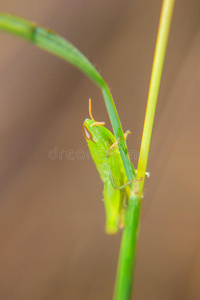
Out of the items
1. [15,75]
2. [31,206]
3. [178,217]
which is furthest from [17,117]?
[178,217]

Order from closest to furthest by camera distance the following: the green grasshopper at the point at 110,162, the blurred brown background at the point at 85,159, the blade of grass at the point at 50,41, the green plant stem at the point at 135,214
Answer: the blade of grass at the point at 50,41 → the green plant stem at the point at 135,214 → the green grasshopper at the point at 110,162 → the blurred brown background at the point at 85,159

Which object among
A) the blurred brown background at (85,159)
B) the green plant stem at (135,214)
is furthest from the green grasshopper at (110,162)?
the blurred brown background at (85,159)

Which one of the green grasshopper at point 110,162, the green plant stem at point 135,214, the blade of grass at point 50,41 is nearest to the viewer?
the blade of grass at point 50,41

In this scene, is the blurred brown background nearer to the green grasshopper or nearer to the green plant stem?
the green grasshopper

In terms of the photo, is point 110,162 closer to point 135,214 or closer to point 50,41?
point 135,214

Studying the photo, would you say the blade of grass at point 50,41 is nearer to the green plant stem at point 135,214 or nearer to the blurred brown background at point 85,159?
the green plant stem at point 135,214

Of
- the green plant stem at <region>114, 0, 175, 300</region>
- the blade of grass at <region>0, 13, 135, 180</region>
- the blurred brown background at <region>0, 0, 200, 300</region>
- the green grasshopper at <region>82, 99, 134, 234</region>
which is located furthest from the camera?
the blurred brown background at <region>0, 0, 200, 300</region>

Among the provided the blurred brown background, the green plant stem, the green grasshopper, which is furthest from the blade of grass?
the blurred brown background
